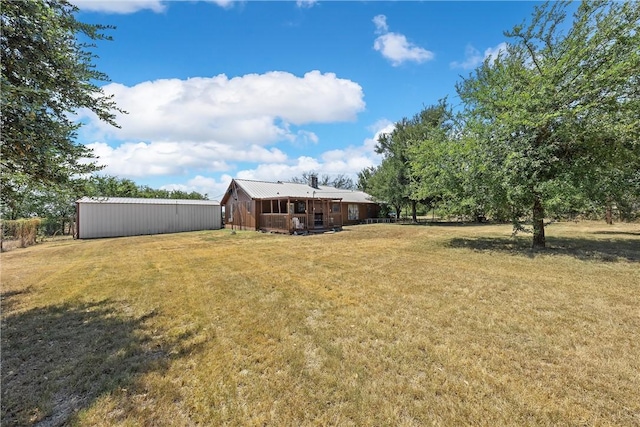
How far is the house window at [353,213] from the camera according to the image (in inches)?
1122

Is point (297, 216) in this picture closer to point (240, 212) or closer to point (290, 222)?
point (290, 222)

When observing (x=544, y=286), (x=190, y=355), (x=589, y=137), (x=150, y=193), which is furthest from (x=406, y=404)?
(x=150, y=193)

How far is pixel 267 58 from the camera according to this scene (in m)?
12.7

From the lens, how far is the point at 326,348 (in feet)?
11.8

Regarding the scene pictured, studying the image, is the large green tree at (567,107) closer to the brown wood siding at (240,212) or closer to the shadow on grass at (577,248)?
the shadow on grass at (577,248)

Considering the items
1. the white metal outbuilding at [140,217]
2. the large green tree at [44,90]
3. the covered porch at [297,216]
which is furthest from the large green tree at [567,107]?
the white metal outbuilding at [140,217]

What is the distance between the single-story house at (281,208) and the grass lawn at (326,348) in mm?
11855

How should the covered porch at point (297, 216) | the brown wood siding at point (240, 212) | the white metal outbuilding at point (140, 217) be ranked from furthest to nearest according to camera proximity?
1. the brown wood siding at point (240, 212)
2. the white metal outbuilding at point (140, 217)
3. the covered porch at point (297, 216)

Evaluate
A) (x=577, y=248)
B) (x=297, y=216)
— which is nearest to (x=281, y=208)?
(x=297, y=216)

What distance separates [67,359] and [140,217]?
2157 cm

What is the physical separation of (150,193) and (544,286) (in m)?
39.9

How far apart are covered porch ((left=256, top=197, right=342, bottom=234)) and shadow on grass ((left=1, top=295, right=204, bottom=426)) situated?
13269mm

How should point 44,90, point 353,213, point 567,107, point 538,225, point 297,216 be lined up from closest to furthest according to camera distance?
point 44,90, point 567,107, point 538,225, point 297,216, point 353,213

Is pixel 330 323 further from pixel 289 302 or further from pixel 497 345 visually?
pixel 497 345
